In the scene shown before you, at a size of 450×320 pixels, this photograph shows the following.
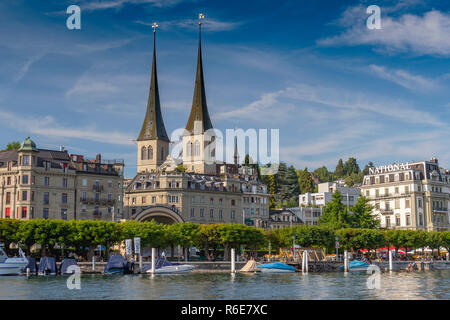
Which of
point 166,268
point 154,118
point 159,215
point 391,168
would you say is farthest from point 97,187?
point 391,168

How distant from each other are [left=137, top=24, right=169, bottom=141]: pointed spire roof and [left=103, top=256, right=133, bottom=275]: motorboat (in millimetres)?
94336

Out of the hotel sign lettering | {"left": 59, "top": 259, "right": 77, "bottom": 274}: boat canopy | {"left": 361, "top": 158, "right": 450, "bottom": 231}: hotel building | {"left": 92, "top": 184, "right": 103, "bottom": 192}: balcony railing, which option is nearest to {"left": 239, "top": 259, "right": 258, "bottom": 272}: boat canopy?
{"left": 59, "top": 259, "right": 77, "bottom": 274}: boat canopy

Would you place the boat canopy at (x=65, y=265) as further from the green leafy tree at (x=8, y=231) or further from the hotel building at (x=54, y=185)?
the hotel building at (x=54, y=185)

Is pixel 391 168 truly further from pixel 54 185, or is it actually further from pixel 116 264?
pixel 116 264

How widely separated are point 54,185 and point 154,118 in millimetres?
66416

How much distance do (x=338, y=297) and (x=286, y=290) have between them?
23.8 ft

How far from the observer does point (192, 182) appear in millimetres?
140750

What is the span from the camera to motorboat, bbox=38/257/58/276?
7906 cm

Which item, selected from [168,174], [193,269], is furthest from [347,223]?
[193,269]

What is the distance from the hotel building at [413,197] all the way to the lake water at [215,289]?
264 ft

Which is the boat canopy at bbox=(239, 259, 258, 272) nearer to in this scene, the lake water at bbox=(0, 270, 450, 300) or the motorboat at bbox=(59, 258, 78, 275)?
the lake water at bbox=(0, 270, 450, 300)

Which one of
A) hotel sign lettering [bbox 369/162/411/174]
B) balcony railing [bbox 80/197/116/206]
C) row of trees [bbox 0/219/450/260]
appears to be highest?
hotel sign lettering [bbox 369/162/411/174]

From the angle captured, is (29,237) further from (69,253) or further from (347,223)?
(347,223)

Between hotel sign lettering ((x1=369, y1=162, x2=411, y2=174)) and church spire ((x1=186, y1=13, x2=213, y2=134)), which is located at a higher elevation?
church spire ((x1=186, y1=13, x2=213, y2=134))
